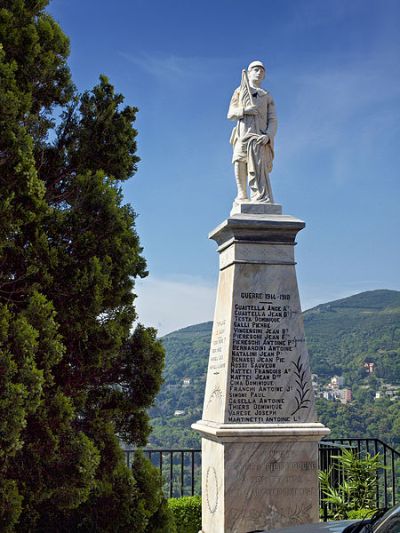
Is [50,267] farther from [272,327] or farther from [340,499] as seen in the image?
[340,499]

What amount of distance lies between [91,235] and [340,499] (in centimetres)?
490

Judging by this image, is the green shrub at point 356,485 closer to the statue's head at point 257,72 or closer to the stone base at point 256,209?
the stone base at point 256,209

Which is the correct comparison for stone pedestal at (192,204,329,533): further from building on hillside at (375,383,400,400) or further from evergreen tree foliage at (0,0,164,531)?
building on hillside at (375,383,400,400)

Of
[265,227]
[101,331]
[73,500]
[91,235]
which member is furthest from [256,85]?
[73,500]

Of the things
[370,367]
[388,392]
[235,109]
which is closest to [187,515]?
[235,109]

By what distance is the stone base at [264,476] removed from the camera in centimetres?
786

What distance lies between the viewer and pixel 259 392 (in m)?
8.09

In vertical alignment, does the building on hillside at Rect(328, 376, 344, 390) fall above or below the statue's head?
below

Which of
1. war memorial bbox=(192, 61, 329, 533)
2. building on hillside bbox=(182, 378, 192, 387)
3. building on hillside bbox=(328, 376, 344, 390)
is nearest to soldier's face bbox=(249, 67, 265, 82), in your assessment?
war memorial bbox=(192, 61, 329, 533)

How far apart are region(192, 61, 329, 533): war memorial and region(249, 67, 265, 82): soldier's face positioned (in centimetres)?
148

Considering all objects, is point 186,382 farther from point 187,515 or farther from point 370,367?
point 187,515

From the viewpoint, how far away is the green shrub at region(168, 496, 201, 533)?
982 cm

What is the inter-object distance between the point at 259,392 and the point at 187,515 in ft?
9.19

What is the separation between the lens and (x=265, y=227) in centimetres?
840
